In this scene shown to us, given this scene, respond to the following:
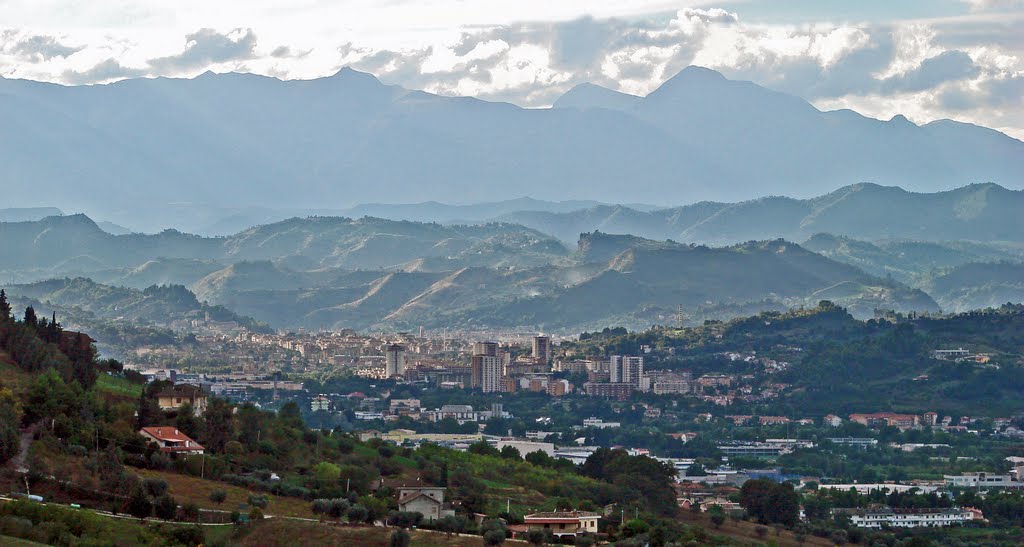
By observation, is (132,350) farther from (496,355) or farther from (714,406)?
(714,406)

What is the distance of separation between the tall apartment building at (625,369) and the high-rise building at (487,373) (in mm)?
6768

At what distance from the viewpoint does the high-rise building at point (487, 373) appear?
456ft

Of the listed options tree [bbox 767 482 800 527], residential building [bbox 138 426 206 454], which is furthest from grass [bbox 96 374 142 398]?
tree [bbox 767 482 800 527]

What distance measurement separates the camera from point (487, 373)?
461ft

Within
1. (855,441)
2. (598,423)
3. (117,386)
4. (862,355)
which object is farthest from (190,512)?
(862,355)

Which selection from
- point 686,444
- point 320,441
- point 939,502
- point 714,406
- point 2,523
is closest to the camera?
point 2,523

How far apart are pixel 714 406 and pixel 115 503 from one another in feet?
281

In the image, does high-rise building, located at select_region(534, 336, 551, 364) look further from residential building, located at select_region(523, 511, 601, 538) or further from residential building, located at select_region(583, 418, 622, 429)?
residential building, located at select_region(523, 511, 601, 538)

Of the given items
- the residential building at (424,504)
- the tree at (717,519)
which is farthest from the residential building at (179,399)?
the tree at (717,519)

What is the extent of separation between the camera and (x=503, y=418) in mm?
114688

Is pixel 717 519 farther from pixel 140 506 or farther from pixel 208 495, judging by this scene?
pixel 140 506

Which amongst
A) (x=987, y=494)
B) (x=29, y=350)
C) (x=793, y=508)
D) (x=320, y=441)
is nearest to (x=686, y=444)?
(x=987, y=494)

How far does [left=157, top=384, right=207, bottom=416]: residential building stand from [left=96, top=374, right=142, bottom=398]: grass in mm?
718

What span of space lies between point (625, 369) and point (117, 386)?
79696 millimetres
